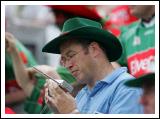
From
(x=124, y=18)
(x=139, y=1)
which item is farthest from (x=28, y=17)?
(x=139, y=1)

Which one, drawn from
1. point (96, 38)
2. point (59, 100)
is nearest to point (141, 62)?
point (96, 38)

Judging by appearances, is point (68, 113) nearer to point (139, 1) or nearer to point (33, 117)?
point (33, 117)

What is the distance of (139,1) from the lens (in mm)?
6820

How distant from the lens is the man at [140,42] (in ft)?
21.4

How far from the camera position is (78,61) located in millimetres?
5129

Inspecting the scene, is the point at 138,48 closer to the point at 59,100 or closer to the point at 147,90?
the point at 59,100

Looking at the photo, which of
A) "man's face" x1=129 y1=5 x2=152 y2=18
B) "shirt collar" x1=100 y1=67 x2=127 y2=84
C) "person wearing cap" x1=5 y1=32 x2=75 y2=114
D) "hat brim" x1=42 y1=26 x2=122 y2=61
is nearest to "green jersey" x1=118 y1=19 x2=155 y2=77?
"man's face" x1=129 y1=5 x2=152 y2=18

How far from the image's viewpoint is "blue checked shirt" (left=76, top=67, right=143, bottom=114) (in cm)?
484

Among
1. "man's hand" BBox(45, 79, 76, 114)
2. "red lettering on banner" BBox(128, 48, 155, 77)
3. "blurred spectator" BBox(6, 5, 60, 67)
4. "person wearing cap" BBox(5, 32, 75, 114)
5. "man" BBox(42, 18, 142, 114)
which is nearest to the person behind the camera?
"man's hand" BBox(45, 79, 76, 114)

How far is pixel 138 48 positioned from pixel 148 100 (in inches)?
94.4

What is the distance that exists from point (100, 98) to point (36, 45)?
796 centimetres

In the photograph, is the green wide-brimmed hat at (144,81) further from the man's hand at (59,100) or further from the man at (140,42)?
the man at (140,42)

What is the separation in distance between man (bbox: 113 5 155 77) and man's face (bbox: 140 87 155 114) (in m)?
1.94

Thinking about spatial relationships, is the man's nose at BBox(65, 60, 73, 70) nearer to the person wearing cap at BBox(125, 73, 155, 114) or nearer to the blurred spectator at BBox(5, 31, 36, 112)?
the person wearing cap at BBox(125, 73, 155, 114)
